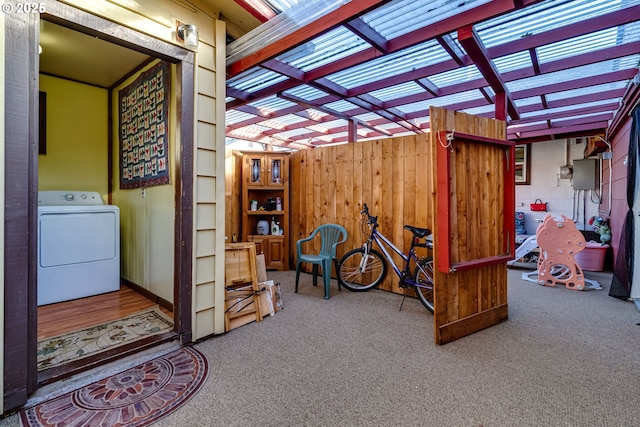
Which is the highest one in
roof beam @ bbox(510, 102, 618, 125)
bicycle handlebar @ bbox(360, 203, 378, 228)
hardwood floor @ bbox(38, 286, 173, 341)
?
roof beam @ bbox(510, 102, 618, 125)

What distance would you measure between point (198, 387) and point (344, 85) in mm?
3387

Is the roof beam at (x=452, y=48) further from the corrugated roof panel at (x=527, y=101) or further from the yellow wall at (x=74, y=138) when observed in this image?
the yellow wall at (x=74, y=138)

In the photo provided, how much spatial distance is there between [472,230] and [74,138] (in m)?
4.46

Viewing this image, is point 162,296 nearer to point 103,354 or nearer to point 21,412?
point 103,354

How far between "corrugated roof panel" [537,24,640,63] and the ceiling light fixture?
9.67ft

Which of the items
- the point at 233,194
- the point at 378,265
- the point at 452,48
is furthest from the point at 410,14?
the point at 233,194

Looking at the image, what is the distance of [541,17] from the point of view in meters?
2.42

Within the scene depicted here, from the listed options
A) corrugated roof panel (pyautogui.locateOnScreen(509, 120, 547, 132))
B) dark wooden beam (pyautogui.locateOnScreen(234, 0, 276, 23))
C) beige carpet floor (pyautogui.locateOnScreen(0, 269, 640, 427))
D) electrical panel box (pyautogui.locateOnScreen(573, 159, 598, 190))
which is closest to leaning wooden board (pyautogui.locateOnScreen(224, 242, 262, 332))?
beige carpet floor (pyautogui.locateOnScreen(0, 269, 640, 427))

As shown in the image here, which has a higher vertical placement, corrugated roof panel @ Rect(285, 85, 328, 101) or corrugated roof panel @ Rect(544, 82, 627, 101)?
corrugated roof panel @ Rect(544, 82, 627, 101)

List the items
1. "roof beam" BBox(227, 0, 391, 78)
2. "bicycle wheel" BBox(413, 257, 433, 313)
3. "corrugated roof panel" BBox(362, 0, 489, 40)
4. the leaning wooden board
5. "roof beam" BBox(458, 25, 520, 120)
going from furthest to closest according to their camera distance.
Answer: "bicycle wheel" BBox(413, 257, 433, 313)
the leaning wooden board
"roof beam" BBox(458, 25, 520, 120)
"corrugated roof panel" BBox(362, 0, 489, 40)
"roof beam" BBox(227, 0, 391, 78)

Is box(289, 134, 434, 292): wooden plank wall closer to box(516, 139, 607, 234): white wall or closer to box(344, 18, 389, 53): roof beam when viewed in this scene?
box(344, 18, 389, 53): roof beam

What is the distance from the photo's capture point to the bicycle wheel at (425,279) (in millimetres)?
3387

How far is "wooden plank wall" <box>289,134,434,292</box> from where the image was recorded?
381cm

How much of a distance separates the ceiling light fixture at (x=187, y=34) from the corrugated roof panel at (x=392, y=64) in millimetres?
1580
